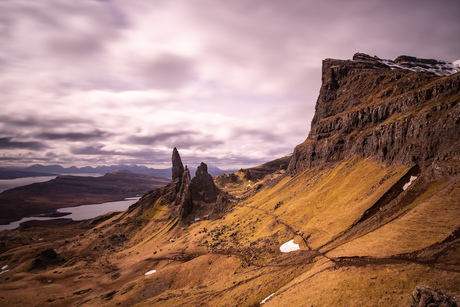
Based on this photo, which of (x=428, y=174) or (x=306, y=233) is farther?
(x=306, y=233)

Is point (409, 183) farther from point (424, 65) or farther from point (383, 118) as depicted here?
point (424, 65)

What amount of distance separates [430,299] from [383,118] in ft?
240

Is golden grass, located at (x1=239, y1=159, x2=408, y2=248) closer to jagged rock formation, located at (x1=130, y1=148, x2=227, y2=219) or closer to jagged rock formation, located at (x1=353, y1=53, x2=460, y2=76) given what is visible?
jagged rock formation, located at (x1=130, y1=148, x2=227, y2=219)

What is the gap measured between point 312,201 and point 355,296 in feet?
139

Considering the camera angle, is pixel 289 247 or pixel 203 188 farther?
pixel 203 188

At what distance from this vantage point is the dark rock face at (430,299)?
15509 millimetres

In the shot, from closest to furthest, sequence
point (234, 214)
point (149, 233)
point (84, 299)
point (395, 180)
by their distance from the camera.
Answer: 1. point (395, 180)
2. point (84, 299)
3. point (234, 214)
4. point (149, 233)

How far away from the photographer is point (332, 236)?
4022cm

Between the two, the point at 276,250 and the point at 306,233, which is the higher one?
the point at 306,233

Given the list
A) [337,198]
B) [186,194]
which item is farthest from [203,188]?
[337,198]

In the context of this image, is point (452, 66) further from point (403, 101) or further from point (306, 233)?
point (306, 233)

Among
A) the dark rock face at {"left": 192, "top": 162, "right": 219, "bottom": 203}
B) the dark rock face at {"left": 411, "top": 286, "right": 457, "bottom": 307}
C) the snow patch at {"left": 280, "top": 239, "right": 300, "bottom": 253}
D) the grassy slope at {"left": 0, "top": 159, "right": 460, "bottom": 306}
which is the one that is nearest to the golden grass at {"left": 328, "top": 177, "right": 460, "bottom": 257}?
the grassy slope at {"left": 0, "top": 159, "right": 460, "bottom": 306}

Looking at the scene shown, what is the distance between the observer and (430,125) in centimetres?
4856

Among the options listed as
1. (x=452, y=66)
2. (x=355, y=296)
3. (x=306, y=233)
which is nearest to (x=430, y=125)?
(x=306, y=233)
